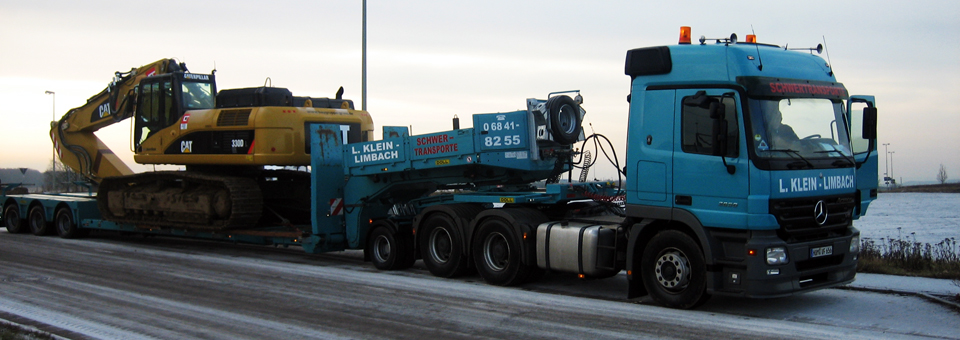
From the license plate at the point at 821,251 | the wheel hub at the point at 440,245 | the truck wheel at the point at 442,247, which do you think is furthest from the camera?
the wheel hub at the point at 440,245

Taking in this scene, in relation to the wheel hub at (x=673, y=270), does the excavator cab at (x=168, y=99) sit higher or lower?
higher

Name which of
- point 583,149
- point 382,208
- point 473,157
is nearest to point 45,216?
point 382,208

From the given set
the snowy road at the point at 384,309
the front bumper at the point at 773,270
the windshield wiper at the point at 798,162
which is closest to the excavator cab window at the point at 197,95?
the snowy road at the point at 384,309

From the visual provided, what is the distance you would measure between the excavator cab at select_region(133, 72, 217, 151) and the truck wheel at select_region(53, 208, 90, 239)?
3.39 m

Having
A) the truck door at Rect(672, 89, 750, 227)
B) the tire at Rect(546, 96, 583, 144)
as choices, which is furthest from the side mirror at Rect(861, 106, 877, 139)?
the tire at Rect(546, 96, 583, 144)

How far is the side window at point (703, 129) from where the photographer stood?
350 inches

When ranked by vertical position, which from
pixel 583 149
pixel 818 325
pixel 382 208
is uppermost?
pixel 583 149

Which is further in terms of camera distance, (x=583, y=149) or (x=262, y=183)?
(x=262, y=183)

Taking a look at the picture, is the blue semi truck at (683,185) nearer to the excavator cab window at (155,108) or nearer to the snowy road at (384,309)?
the snowy road at (384,309)

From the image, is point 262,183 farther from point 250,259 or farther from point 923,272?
point 923,272

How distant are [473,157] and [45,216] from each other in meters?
14.2

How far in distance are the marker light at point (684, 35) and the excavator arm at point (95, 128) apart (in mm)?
13782

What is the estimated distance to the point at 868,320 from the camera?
8.73 m

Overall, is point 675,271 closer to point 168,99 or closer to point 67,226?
point 168,99
